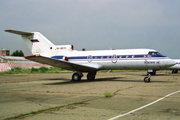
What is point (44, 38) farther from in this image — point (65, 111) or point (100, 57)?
point (65, 111)

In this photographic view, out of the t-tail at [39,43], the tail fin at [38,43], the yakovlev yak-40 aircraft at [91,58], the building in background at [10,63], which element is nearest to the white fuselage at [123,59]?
the yakovlev yak-40 aircraft at [91,58]

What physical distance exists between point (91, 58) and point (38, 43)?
→ 7.05 metres

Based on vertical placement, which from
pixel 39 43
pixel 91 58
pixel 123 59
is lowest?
pixel 123 59

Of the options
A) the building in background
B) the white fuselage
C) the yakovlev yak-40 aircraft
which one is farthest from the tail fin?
the building in background

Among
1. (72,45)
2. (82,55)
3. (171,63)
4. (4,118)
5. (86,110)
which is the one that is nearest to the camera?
(4,118)

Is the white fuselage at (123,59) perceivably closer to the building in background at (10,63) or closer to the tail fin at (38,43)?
the tail fin at (38,43)

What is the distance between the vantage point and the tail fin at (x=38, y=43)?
2205cm

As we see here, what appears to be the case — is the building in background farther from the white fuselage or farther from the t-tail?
the white fuselage

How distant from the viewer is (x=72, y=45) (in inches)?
864

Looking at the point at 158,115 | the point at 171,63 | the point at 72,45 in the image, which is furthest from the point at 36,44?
the point at 158,115

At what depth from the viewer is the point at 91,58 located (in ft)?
Result: 64.4

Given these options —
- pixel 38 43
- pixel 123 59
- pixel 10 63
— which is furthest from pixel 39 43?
pixel 10 63

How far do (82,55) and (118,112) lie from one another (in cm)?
1436

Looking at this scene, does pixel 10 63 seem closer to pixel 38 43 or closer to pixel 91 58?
pixel 38 43
